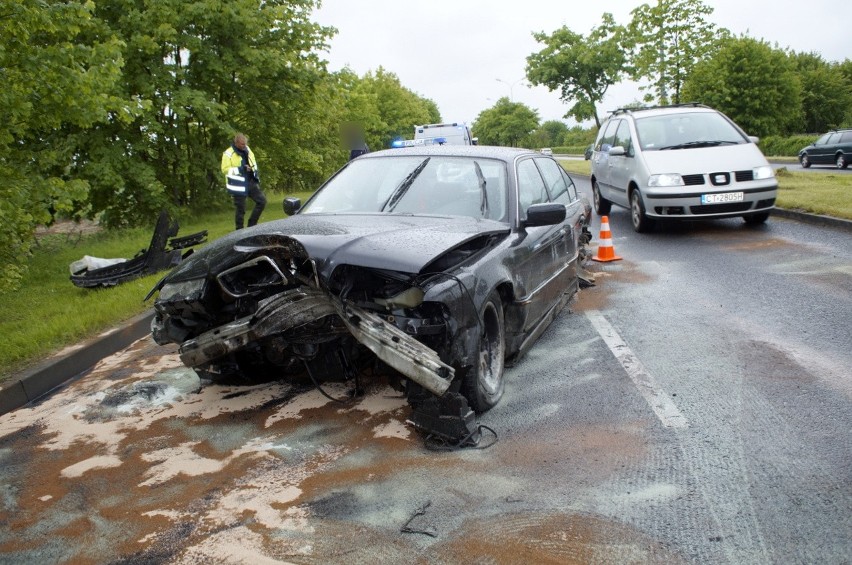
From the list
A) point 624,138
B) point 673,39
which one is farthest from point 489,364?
point 673,39

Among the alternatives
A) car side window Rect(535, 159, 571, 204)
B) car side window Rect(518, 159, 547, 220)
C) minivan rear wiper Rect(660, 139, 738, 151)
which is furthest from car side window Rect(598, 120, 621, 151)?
car side window Rect(518, 159, 547, 220)

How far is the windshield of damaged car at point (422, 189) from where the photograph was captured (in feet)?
17.2

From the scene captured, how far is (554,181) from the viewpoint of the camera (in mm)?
6762

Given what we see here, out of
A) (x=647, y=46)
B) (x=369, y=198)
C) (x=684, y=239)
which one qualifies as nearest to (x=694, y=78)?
(x=647, y=46)

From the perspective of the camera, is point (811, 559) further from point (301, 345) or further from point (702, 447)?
point (301, 345)

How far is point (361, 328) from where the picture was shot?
3768mm

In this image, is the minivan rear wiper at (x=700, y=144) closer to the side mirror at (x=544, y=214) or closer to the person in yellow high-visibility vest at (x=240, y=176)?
the side mirror at (x=544, y=214)

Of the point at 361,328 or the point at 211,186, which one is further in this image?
the point at 211,186

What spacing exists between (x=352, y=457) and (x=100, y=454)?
160 cm

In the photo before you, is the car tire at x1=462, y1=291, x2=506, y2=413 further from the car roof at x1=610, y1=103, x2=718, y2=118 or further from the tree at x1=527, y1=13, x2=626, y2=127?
the tree at x1=527, y1=13, x2=626, y2=127

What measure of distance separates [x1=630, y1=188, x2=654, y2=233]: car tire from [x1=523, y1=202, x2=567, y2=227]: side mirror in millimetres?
6516

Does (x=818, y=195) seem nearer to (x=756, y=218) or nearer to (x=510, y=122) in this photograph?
(x=756, y=218)

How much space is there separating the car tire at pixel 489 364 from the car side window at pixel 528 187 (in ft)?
3.50

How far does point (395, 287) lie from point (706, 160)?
8.15m
